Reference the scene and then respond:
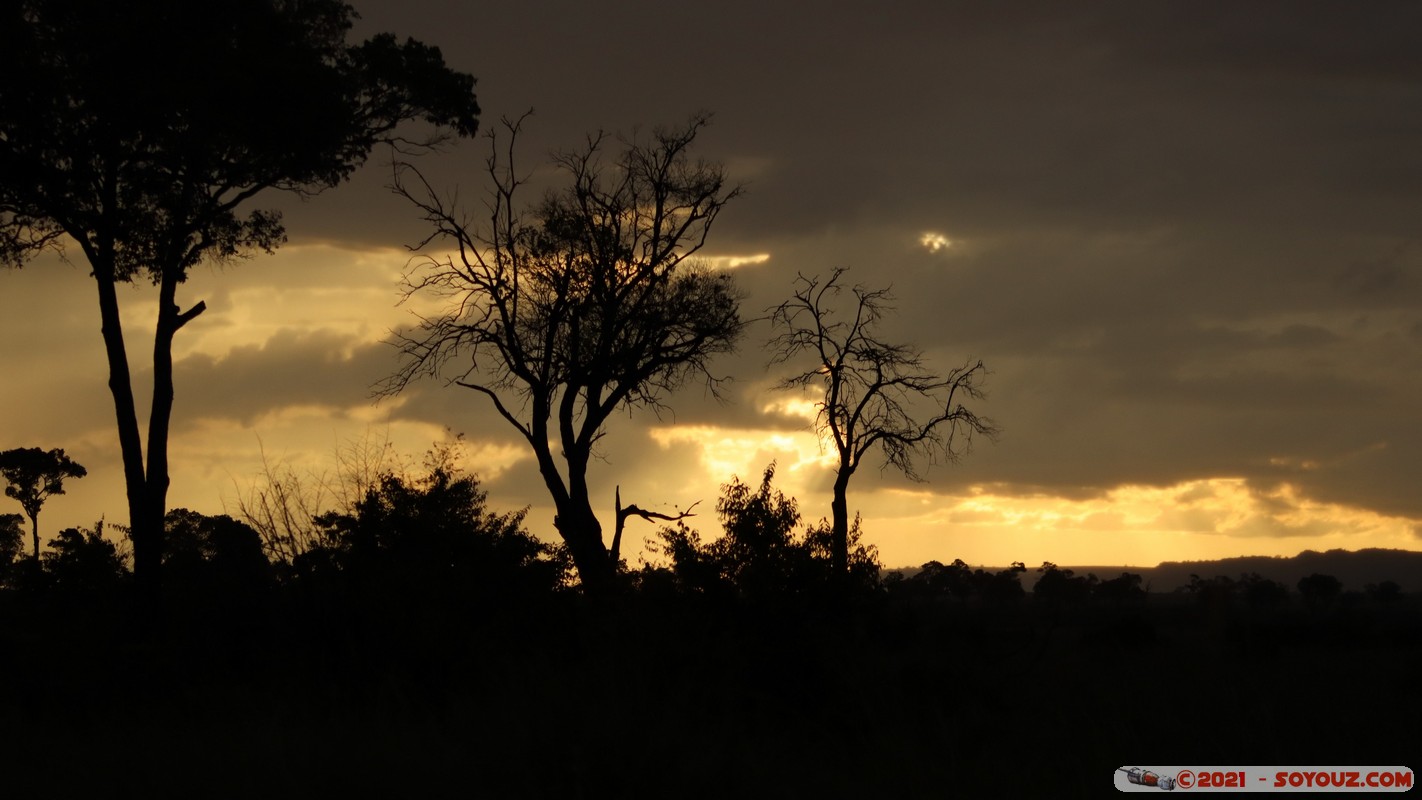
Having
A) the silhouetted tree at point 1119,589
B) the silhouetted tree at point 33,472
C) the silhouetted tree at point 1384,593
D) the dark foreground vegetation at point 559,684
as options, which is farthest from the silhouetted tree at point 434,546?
the silhouetted tree at point 1384,593

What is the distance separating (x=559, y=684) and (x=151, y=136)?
15.6m

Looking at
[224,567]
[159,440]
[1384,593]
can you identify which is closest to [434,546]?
[224,567]

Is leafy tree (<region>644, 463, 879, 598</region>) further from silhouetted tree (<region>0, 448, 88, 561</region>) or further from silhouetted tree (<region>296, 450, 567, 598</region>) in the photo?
silhouetted tree (<region>0, 448, 88, 561</region>)

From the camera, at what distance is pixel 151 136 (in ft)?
75.6

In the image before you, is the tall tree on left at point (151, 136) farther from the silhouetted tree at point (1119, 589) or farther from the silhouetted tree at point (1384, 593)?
the silhouetted tree at point (1384, 593)

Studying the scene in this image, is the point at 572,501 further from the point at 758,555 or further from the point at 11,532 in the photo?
the point at 11,532

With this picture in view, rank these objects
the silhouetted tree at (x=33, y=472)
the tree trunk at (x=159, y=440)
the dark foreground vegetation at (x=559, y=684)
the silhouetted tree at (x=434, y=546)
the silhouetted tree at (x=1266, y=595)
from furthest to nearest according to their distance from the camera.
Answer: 1. the silhouetted tree at (x=1266, y=595)
2. the silhouetted tree at (x=33, y=472)
3. the tree trunk at (x=159, y=440)
4. the silhouetted tree at (x=434, y=546)
5. the dark foreground vegetation at (x=559, y=684)

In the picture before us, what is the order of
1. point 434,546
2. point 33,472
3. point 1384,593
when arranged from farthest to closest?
point 1384,593, point 33,472, point 434,546

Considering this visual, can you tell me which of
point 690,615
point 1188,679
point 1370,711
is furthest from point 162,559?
point 1370,711

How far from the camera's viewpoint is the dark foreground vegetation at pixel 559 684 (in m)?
11.2

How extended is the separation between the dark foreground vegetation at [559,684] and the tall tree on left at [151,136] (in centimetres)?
303

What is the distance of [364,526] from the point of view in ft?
62.8

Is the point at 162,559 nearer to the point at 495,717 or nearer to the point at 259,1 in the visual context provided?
the point at 259,1

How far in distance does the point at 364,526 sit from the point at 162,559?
20.1 ft
